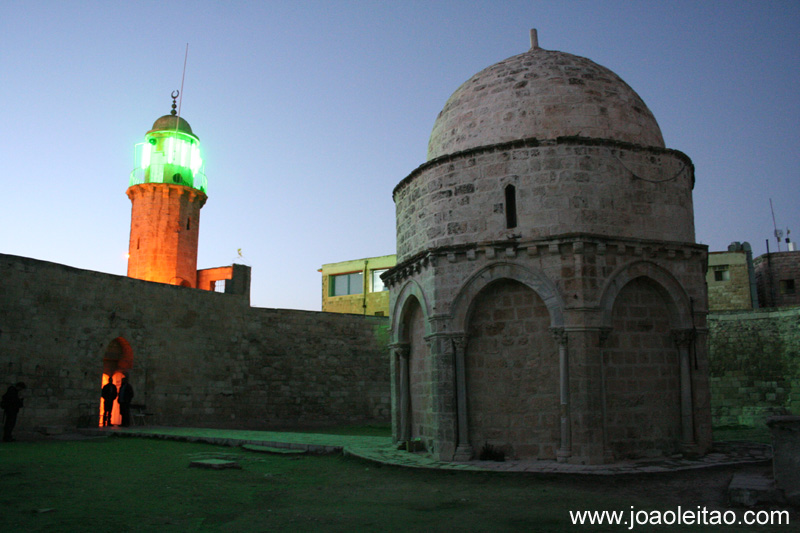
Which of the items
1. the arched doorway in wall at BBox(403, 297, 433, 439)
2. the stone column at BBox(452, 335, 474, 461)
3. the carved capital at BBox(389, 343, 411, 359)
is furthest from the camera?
the carved capital at BBox(389, 343, 411, 359)

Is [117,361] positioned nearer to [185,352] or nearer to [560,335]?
[185,352]

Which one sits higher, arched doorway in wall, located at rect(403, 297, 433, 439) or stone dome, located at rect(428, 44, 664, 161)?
stone dome, located at rect(428, 44, 664, 161)

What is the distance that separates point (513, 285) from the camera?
10.7m

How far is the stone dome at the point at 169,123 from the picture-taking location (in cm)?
2870

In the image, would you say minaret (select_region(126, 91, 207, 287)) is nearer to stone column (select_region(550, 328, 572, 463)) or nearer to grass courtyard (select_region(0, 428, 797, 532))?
grass courtyard (select_region(0, 428, 797, 532))

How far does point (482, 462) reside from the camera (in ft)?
32.9

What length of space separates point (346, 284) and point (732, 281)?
21589mm

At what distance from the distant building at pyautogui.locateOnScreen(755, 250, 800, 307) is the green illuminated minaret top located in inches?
1163

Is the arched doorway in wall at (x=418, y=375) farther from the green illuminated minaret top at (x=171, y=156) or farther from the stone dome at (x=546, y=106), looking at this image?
the green illuminated minaret top at (x=171, y=156)

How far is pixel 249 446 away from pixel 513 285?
6297 mm

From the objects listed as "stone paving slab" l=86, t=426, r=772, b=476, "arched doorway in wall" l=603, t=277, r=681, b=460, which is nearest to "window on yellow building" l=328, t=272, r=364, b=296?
"stone paving slab" l=86, t=426, r=772, b=476

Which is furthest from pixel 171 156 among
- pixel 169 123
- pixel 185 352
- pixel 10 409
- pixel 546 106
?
pixel 546 106

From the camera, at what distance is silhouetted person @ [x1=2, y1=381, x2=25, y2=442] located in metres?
13.8

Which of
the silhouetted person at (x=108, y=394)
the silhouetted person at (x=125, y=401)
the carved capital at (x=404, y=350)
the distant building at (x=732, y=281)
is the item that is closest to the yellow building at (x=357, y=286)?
the distant building at (x=732, y=281)
